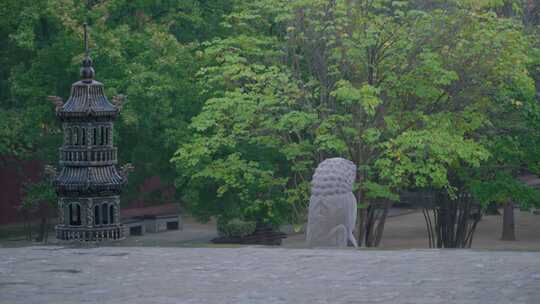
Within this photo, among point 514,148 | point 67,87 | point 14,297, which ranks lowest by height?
point 14,297

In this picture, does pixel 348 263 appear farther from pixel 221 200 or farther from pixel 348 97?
pixel 221 200

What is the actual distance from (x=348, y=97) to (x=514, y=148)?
222 inches

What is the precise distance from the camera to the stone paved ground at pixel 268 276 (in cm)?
978

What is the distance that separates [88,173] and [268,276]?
730cm

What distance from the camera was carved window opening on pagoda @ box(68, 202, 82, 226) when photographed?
17.9 meters

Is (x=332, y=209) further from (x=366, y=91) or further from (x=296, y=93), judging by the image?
(x=296, y=93)

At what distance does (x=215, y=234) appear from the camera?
38.0 meters

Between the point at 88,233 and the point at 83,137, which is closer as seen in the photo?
the point at 88,233

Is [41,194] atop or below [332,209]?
atop

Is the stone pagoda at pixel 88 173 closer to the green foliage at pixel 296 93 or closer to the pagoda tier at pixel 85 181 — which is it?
the pagoda tier at pixel 85 181

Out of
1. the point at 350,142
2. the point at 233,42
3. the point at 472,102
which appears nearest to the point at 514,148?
the point at 472,102

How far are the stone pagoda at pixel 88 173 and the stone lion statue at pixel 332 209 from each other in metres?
3.77

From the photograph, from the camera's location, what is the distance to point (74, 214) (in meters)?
18.0

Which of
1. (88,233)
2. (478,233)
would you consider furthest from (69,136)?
(478,233)
